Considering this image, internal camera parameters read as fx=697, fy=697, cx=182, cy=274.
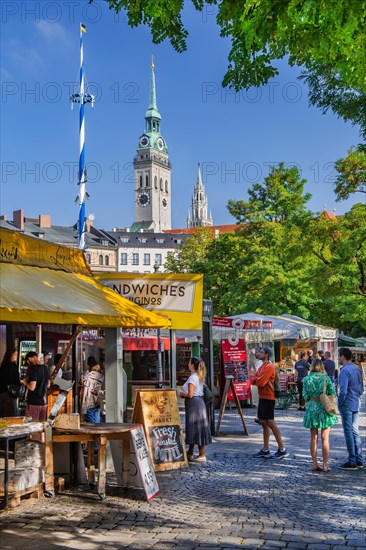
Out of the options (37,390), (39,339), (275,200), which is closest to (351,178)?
(39,339)

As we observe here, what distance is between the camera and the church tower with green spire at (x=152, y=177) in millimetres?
183375

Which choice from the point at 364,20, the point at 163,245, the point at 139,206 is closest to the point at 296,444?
the point at 364,20

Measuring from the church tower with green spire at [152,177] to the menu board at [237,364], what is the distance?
539 feet

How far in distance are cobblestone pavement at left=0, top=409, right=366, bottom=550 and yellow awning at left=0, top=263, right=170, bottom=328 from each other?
2.17m

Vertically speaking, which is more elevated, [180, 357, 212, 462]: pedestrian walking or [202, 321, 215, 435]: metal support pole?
[202, 321, 215, 435]: metal support pole

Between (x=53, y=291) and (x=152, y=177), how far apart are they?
178602 mm

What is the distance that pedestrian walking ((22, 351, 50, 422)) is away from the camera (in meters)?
9.70

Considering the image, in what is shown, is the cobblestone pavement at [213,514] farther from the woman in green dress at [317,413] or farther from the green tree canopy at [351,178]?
the green tree canopy at [351,178]

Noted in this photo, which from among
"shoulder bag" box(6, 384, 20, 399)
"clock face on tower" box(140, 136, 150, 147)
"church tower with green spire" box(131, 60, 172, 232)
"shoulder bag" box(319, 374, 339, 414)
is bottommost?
"shoulder bag" box(319, 374, 339, 414)

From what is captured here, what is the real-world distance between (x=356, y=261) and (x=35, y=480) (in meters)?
16.6

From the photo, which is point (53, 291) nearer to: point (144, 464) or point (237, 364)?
point (144, 464)

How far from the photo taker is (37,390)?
9.80 metres

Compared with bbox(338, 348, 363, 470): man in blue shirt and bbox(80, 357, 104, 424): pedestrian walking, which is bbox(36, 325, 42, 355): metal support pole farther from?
bbox(338, 348, 363, 470): man in blue shirt

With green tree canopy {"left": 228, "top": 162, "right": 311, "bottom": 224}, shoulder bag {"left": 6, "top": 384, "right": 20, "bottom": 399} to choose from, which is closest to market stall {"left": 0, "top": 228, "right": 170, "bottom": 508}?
shoulder bag {"left": 6, "top": 384, "right": 20, "bottom": 399}
